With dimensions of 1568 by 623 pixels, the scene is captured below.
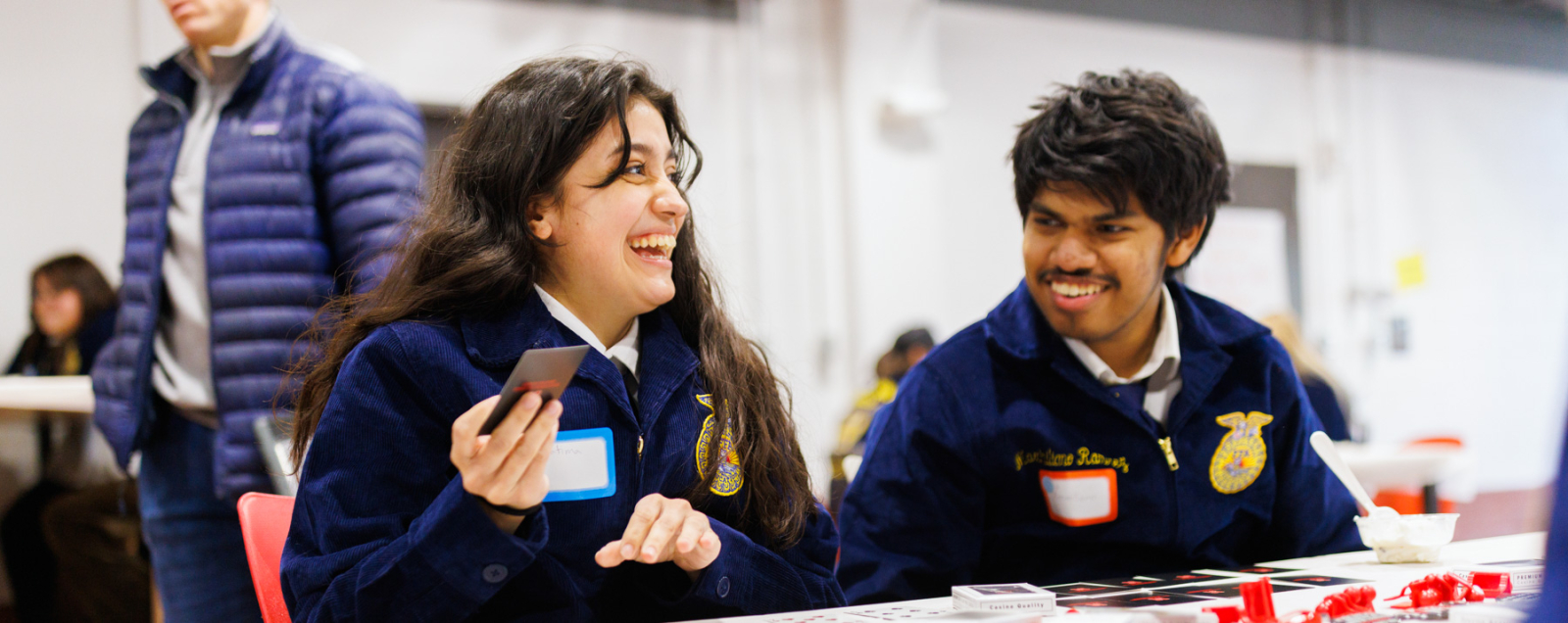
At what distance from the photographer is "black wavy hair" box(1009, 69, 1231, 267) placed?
1.82 metres

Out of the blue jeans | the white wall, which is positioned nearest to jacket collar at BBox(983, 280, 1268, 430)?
the blue jeans

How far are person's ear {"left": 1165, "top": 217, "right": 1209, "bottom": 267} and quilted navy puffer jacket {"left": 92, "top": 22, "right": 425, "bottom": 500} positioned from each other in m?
1.36

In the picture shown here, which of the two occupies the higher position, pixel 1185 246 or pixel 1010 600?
pixel 1185 246

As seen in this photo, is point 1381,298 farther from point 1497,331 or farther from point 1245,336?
point 1245,336

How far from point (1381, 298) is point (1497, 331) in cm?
142

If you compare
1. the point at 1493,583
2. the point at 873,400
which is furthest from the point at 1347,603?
the point at 873,400

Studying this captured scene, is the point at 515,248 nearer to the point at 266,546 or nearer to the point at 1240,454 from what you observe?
the point at 266,546

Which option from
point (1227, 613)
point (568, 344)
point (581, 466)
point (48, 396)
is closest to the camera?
point (1227, 613)

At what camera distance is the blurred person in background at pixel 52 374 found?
4016mm

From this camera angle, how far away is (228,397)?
1.98 meters

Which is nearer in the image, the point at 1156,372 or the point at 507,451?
the point at 507,451

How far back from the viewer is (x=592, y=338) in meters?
1.46

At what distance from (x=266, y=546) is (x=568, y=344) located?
0.44 metres

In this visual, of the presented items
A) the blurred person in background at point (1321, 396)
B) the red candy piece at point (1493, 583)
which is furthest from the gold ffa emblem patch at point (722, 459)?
the blurred person in background at point (1321, 396)
